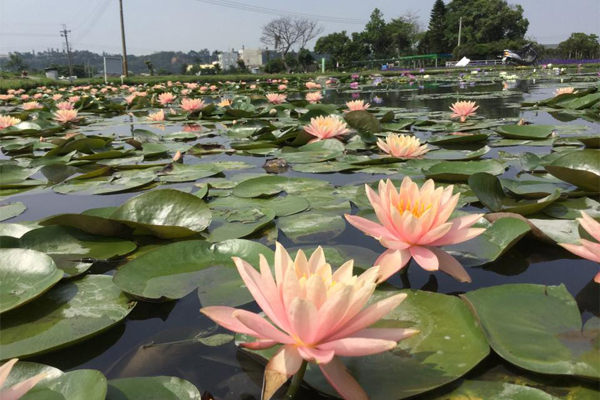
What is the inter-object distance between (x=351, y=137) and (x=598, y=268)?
2.24 metres

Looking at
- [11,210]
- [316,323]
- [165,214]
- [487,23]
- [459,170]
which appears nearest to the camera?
[316,323]

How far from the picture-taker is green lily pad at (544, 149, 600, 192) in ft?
4.63

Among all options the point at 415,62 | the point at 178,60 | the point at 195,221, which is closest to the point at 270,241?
the point at 195,221

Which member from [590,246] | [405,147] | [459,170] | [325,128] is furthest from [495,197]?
[325,128]

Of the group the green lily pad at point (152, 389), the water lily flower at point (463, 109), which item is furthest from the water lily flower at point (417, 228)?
the water lily flower at point (463, 109)

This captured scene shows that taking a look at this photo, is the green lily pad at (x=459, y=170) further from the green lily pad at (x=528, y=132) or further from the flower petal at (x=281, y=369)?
the flower petal at (x=281, y=369)

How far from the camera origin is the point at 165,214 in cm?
133

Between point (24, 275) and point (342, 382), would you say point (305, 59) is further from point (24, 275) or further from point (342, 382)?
point (342, 382)

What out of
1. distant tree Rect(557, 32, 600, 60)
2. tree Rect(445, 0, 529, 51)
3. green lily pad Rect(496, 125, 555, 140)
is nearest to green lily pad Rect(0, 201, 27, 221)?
green lily pad Rect(496, 125, 555, 140)

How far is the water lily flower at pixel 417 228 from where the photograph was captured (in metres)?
0.84

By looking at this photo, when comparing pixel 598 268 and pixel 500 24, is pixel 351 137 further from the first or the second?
pixel 500 24

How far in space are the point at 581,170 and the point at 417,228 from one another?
939 mm

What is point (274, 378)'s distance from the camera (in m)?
0.57

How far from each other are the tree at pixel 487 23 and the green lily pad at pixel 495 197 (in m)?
44.1
